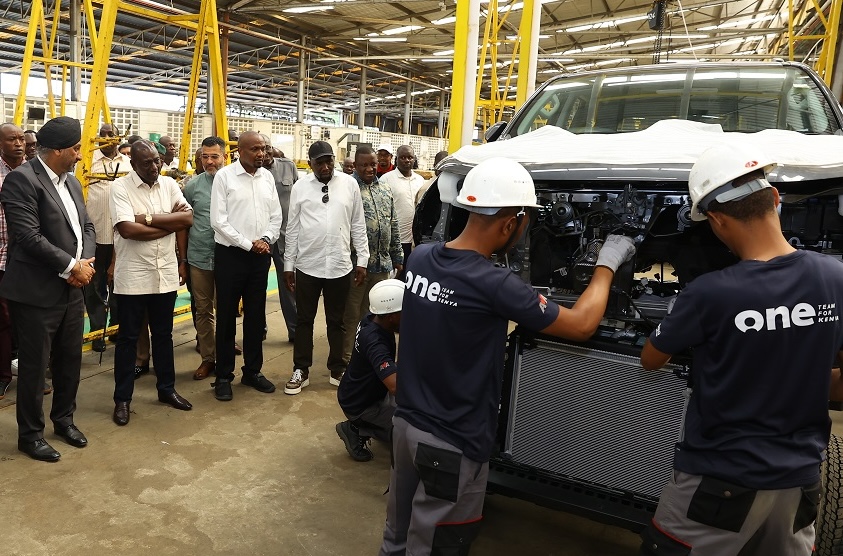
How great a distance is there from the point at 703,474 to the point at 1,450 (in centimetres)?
352

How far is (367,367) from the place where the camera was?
3.14m

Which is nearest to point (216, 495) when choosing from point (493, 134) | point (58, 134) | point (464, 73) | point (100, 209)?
point (58, 134)

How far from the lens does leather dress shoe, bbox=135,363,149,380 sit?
454 cm

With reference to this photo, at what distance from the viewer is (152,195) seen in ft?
12.6

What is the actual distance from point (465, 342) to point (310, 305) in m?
2.77

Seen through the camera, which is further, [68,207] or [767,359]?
[68,207]

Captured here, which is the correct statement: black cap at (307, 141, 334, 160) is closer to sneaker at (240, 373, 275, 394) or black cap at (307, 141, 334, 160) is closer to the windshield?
the windshield

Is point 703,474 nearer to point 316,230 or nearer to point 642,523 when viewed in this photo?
point 642,523

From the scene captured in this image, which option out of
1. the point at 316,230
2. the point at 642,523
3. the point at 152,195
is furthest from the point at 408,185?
the point at 642,523

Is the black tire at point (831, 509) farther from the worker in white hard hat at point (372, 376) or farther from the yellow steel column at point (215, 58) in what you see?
the yellow steel column at point (215, 58)

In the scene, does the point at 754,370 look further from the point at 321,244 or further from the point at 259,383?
the point at 259,383

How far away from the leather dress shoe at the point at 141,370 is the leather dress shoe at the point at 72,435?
1008 millimetres

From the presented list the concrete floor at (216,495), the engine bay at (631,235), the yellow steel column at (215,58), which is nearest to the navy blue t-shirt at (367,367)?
the concrete floor at (216,495)

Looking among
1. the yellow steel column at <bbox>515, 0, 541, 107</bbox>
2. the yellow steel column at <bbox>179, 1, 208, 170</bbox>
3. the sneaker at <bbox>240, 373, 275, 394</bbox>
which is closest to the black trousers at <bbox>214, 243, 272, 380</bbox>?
the sneaker at <bbox>240, 373, 275, 394</bbox>
